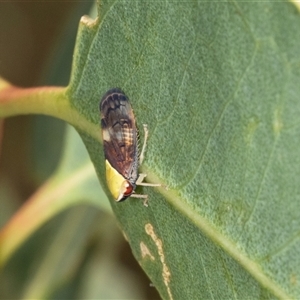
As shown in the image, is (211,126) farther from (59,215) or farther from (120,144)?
(59,215)

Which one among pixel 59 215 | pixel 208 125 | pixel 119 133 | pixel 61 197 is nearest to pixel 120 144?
pixel 119 133

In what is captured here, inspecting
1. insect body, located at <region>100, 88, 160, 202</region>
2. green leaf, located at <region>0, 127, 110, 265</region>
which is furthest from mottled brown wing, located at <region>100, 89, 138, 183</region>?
green leaf, located at <region>0, 127, 110, 265</region>

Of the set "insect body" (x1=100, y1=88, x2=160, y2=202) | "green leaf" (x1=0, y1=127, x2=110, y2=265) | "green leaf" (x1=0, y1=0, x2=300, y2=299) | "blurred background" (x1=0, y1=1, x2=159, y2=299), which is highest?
"green leaf" (x1=0, y1=0, x2=300, y2=299)

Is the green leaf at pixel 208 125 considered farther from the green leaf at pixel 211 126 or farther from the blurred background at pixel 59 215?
the blurred background at pixel 59 215

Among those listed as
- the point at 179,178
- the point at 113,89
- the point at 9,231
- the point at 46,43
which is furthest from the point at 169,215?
the point at 46,43

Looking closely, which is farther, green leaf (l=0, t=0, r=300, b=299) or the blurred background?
the blurred background

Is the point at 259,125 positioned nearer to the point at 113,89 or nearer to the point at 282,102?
the point at 282,102

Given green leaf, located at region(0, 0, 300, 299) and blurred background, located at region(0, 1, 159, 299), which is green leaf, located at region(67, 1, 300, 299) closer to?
green leaf, located at region(0, 0, 300, 299)

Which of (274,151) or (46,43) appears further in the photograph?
(46,43)
